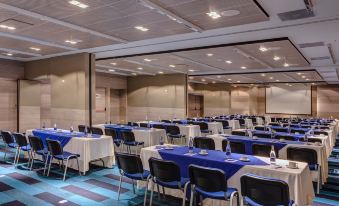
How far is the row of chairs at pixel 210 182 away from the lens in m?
2.93

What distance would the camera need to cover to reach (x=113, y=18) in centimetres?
577

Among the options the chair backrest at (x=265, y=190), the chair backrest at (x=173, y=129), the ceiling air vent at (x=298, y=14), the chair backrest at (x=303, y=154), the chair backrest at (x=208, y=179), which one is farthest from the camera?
the chair backrest at (x=173, y=129)

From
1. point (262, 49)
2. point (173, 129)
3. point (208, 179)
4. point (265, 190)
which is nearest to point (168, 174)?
point (208, 179)

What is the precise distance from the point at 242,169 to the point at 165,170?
3.53 feet

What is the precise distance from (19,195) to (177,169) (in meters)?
3.12

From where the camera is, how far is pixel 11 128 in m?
12.2

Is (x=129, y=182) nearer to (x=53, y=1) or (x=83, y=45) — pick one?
A: (x=53, y=1)

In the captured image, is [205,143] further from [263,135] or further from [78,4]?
[78,4]

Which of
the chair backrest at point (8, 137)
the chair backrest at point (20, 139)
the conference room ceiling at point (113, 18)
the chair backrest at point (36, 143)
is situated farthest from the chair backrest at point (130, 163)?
the chair backrest at point (8, 137)

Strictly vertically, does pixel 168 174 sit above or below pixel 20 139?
below

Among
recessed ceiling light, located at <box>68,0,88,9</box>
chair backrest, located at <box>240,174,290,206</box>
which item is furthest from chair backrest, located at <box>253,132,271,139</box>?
recessed ceiling light, located at <box>68,0,88,9</box>

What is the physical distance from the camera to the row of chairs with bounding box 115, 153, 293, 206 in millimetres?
2930

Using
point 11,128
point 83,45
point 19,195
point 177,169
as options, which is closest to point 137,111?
point 11,128

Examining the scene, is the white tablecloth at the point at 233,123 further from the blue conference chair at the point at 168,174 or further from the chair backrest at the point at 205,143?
the blue conference chair at the point at 168,174
